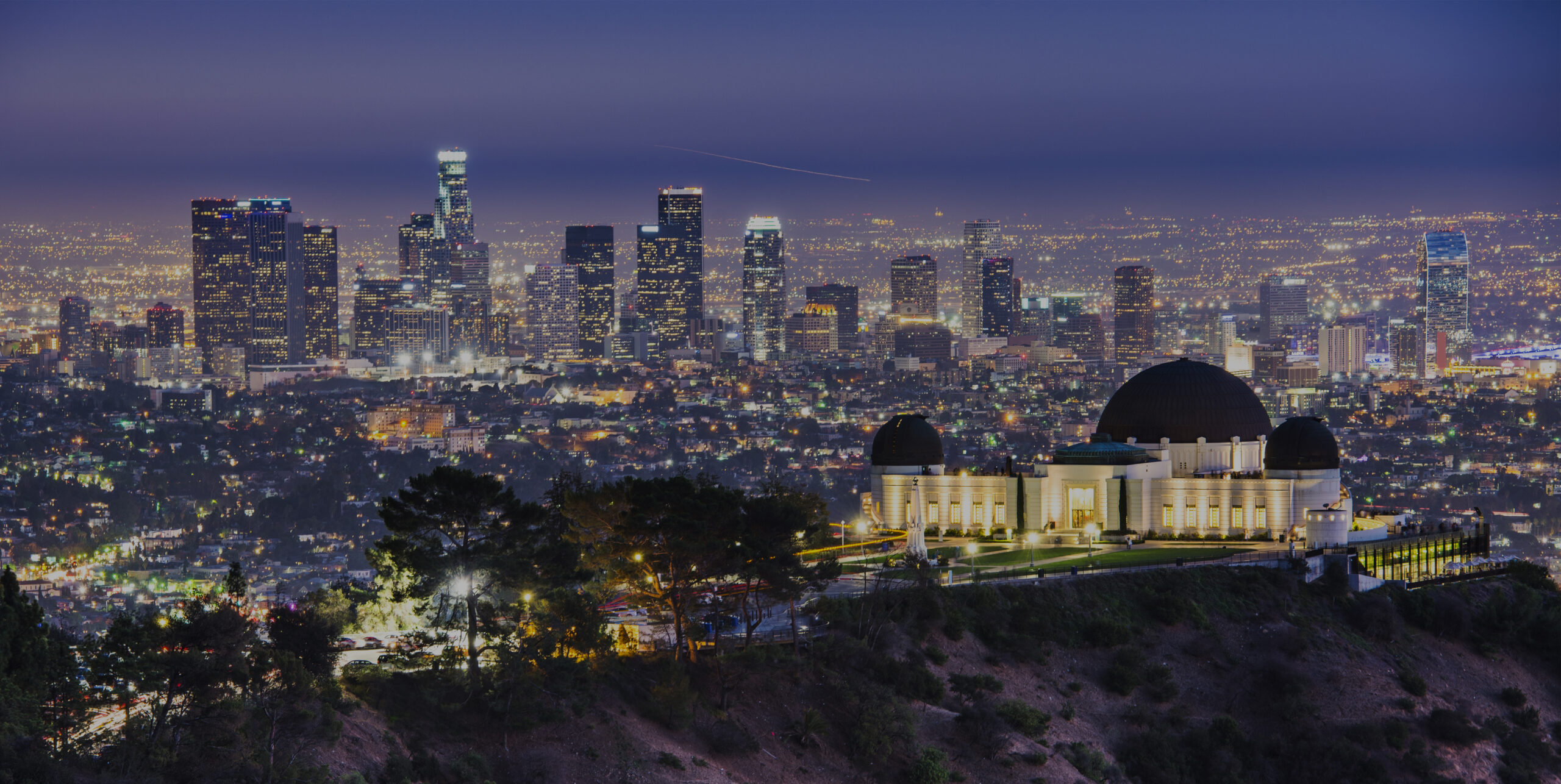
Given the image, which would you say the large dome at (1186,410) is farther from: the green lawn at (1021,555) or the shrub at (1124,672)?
Result: the shrub at (1124,672)

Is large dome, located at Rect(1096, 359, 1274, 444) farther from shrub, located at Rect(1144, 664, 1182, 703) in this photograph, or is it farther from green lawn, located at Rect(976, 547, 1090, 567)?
shrub, located at Rect(1144, 664, 1182, 703)

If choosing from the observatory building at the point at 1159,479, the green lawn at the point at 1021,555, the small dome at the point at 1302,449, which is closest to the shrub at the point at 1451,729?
the observatory building at the point at 1159,479

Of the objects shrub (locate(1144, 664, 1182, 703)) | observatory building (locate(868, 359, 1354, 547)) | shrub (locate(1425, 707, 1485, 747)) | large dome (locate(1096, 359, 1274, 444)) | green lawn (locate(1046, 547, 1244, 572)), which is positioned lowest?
shrub (locate(1425, 707, 1485, 747))

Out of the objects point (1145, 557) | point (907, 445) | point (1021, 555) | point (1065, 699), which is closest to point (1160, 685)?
point (1065, 699)

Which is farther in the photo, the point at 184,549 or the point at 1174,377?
the point at 184,549

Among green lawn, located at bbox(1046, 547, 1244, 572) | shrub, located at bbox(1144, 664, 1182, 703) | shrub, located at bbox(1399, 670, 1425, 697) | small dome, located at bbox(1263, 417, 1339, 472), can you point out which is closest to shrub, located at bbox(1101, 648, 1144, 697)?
shrub, located at bbox(1144, 664, 1182, 703)

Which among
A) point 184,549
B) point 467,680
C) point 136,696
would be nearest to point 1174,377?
point 467,680

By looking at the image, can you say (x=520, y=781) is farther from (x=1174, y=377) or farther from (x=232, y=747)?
(x=1174, y=377)
